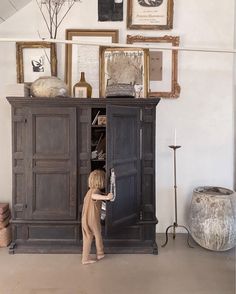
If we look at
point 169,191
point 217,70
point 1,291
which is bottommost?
point 1,291

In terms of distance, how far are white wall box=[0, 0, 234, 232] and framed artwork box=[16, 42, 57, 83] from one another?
10cm

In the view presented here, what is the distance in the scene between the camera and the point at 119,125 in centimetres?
292

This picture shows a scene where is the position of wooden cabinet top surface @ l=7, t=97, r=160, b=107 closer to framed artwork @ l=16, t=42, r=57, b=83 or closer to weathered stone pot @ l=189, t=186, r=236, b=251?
framed artwork @ l=16, t=42, r=57, b=83

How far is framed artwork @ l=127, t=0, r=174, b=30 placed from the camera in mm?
3562

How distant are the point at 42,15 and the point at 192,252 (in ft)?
10.1

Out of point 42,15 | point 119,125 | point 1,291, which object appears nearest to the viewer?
point 1,291

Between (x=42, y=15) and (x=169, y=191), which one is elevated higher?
(x=42, y=15)

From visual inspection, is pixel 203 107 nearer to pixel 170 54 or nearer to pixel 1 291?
pixel 170 54

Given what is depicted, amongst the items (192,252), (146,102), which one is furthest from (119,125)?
(192,252)

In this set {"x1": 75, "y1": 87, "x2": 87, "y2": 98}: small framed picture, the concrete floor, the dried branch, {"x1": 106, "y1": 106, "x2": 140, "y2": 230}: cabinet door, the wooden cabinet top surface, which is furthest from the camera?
the dried branch

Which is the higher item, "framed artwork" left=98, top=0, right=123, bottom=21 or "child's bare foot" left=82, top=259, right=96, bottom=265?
"framed artwork" left=98, top=0, right=123, bottom=21

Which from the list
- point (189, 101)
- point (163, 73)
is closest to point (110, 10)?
point (163, 73)

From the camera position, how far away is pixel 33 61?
3.60 meters

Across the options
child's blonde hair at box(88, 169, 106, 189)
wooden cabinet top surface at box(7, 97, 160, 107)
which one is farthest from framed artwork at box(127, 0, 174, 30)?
child's blonde hair at box(88, 169, 106, 189)
